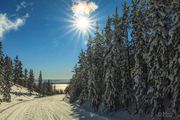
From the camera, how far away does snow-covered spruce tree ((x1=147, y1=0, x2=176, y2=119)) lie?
23844 millimetres

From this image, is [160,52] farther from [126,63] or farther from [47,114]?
[47,114]

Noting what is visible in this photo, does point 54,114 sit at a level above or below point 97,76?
below

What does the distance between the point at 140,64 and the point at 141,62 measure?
325mm

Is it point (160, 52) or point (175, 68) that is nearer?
point (175, 68)

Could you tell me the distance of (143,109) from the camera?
92.9ft

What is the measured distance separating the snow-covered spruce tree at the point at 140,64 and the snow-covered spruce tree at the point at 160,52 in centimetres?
269

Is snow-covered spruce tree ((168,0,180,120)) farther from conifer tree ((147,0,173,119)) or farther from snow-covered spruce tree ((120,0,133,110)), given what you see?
snow-covered spruce tree ((120,0,133,110))

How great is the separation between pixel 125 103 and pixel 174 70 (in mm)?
13858

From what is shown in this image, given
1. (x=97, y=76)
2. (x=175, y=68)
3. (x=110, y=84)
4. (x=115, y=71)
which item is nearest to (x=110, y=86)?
(x=110, y=84)

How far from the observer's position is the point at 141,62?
1195 inches

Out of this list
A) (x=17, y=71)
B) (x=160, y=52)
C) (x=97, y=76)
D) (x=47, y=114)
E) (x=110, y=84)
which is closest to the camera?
(x=160, y=52)

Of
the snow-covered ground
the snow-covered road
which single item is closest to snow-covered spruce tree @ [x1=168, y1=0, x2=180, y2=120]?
the snow-covered ground

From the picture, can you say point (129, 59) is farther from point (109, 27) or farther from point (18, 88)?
point (18, 88)

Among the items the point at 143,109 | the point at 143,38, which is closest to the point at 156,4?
the point at 143,38
